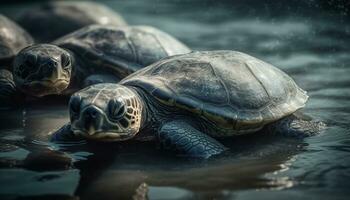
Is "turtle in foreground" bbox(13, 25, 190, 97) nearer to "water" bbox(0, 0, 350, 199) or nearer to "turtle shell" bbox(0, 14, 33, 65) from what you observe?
"water" bbox(0, 0, 350, 199)

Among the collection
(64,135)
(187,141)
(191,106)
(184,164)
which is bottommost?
(64,135)

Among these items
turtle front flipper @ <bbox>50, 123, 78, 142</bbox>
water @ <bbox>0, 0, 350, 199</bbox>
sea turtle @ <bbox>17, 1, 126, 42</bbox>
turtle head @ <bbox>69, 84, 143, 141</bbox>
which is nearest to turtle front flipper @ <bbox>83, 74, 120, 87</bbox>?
water @ <bbox>0, 0, 350, 199</bbox>

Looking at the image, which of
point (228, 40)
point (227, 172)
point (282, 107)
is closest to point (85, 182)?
point (227, 172)

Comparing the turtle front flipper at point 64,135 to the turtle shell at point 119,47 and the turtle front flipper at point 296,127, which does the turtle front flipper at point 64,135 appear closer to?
the turtle front flipper at point 296,127

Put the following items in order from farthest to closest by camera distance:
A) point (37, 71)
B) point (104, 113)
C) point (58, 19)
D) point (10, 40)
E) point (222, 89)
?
point (58, 19), point (10, 40), point (37, 71), point (222, 89), point (104, 113)

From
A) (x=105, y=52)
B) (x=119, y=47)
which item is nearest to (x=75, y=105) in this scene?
(x=105, y=52)

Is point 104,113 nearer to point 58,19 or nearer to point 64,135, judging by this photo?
point 64,135
